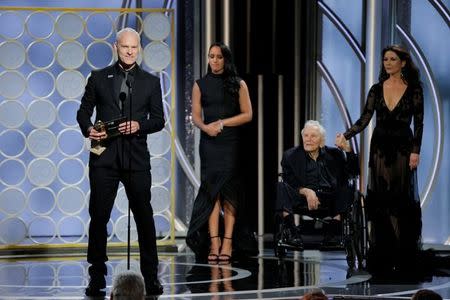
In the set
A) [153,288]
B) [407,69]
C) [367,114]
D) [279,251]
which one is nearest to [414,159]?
[367,114]

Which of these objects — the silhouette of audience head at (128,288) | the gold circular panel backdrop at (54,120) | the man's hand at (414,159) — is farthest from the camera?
the gold circular panel backdrop at (54,120)

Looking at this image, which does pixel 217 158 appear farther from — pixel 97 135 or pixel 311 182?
pixel 97 135

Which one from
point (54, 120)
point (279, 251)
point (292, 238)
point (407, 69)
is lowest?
point (279, 251)

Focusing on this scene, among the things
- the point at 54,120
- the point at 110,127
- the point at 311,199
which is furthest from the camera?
the point at 54,120

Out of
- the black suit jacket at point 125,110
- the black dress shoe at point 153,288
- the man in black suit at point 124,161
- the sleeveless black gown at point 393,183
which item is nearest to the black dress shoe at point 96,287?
the man in black suit at point 124,161

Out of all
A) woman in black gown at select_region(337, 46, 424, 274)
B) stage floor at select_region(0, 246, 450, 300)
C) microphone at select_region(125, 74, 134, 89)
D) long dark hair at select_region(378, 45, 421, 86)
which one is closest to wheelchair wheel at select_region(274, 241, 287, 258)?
stage floor at select_region(0, 246, 450, 300)

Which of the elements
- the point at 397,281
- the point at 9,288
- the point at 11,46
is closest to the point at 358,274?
the point at 397,281

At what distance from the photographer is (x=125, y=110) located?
5785 millimetres

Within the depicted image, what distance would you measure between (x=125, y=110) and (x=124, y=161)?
28cm

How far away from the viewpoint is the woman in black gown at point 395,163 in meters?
6.97

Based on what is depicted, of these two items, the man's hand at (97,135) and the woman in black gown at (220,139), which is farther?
the woman in black gown at (220,139)

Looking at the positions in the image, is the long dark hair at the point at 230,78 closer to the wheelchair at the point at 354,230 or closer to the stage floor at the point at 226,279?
the wheelchair at the point at 354,230

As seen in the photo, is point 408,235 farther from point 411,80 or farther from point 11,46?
point 11,46

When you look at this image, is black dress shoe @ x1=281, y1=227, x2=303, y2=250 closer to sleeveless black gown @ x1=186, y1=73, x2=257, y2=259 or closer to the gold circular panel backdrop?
sleeveless black gown @ x1=186, y1=73, x2=257, y2=259
